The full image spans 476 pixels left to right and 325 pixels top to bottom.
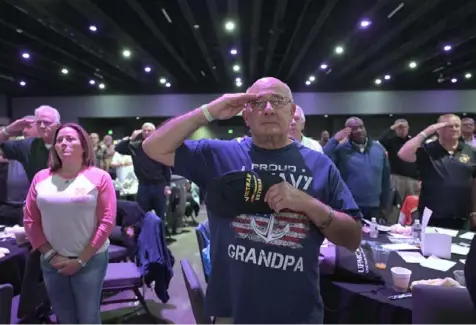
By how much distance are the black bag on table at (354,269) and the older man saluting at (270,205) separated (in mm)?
714

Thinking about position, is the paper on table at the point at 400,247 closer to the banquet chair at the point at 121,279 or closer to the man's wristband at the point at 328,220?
the man's wristband at the point at 328,220

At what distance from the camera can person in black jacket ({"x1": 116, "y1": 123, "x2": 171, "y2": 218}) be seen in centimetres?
504

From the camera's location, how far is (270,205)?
114 cm

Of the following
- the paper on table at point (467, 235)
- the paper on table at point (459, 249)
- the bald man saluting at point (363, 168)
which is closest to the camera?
the paper on table at point (459, 249)

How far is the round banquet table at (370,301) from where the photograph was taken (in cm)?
168

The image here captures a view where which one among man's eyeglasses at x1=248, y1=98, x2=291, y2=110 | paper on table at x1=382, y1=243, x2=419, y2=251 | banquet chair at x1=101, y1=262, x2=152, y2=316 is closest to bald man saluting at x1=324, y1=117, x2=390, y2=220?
paper on table at x1=382, y1=243, x2=419, y2=251

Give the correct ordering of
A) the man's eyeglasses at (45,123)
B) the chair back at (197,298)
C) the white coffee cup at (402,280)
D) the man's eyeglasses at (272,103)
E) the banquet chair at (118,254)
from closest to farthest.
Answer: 1. the man's eyeglasses at (272,103)
2. the chair back at (197,298)
3. the white coffee cup at (402,280)
4. the man's eyeglasses at (45,123)
5. the banquet chair at (118,254)

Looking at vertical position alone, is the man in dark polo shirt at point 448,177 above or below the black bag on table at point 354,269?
Answer: above

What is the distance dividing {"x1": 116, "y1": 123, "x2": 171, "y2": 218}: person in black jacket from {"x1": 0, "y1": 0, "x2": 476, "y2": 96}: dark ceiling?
1926 millimetres

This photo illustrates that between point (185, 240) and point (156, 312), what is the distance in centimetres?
248

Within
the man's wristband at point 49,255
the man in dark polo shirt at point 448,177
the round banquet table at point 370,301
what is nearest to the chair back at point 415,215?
the man in dark polo shirt at point 448,177

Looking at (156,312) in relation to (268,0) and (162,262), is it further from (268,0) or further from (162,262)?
(268,0)

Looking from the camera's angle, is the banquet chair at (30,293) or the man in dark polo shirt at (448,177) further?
the man in dark polo shirt at (448,177)

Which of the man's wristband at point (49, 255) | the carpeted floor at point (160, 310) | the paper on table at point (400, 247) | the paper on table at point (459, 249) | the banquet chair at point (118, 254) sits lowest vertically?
the carpeted floor at point (160, 310)
